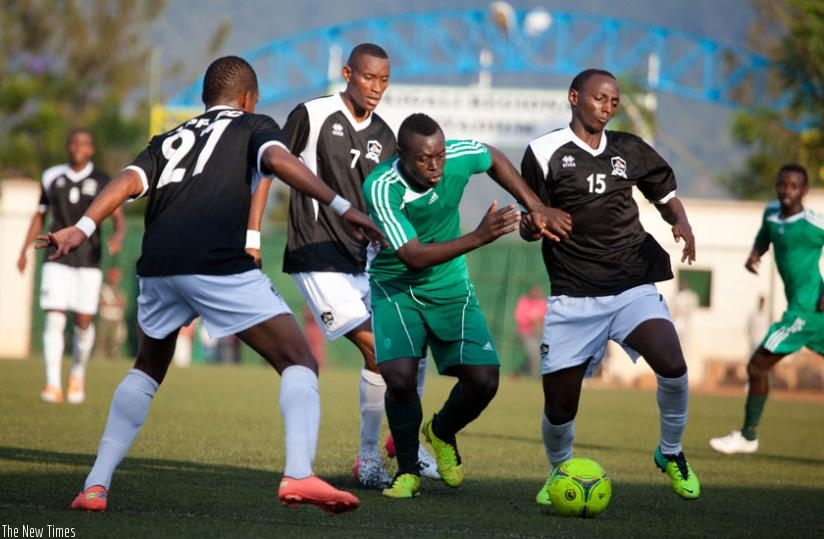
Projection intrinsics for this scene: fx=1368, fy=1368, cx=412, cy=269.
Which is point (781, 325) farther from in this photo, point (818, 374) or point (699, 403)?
point (818, 374)

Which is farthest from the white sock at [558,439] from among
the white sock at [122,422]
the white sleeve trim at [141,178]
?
the white sleeve trim at [141,178]

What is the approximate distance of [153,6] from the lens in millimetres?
66000

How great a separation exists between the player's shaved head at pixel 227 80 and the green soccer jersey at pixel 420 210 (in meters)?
1.03

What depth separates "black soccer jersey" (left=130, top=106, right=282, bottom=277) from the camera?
6.61 meters

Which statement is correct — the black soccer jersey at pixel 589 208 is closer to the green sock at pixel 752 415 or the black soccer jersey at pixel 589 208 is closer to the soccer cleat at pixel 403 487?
the soccer cleat at pixel 403 487

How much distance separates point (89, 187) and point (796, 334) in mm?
7210

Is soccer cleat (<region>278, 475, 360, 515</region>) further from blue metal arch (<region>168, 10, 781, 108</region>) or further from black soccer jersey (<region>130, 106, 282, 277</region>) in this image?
blue metal arch (<region>168, 10, 781, 108</region>)

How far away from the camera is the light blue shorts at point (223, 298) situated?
6582 millimetres

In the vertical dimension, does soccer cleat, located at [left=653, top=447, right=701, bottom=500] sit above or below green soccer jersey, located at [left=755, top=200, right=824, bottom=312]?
below

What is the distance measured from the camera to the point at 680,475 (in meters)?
7.98

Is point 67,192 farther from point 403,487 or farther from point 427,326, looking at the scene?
point 403,487

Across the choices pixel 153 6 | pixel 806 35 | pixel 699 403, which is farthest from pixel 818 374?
pixel 153 6

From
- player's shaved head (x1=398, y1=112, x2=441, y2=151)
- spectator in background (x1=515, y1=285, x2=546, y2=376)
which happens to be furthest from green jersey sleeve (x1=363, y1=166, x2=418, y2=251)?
spectator in background (x1=515, y1=285, x2=546, y2=376)

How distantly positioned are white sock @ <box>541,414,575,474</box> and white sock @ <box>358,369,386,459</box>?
1.06 metres
